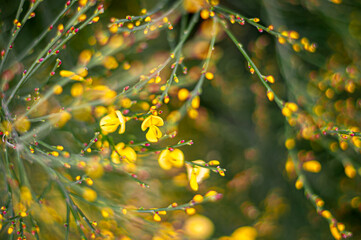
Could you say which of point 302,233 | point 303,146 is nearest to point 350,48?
point 303,146

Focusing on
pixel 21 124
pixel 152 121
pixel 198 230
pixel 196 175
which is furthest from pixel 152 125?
pixel 198 230

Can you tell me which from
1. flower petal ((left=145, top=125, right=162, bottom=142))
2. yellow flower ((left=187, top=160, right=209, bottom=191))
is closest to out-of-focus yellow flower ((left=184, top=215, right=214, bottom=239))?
yellow flower ((left=187, top=160, right=209, bottom=191))

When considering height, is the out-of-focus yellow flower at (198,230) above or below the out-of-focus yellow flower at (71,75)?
below

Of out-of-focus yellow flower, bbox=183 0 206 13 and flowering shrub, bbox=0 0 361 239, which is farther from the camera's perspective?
out-of-focus yellow flower, bbox=183 0 206 13

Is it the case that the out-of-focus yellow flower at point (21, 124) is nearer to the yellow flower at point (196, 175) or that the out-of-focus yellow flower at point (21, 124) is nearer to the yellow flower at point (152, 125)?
the yellow flower at point (152, 125)

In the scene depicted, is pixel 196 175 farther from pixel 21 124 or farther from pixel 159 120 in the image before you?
pixel 21 124

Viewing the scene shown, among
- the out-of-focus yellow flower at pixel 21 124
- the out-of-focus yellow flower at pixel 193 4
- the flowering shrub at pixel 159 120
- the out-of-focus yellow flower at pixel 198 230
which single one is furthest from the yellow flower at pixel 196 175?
the out-of-focus yellow flower at pixel 193 4

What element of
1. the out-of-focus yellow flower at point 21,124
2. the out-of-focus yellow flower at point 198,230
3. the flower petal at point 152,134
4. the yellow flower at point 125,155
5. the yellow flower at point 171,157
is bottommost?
the out-of-focus yellow flower at point 198,230

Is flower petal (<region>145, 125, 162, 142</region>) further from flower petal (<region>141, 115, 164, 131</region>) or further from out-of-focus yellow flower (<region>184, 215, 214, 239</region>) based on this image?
out-of-focus yellow flower (<region>184, 215, 214, 239</region>)
